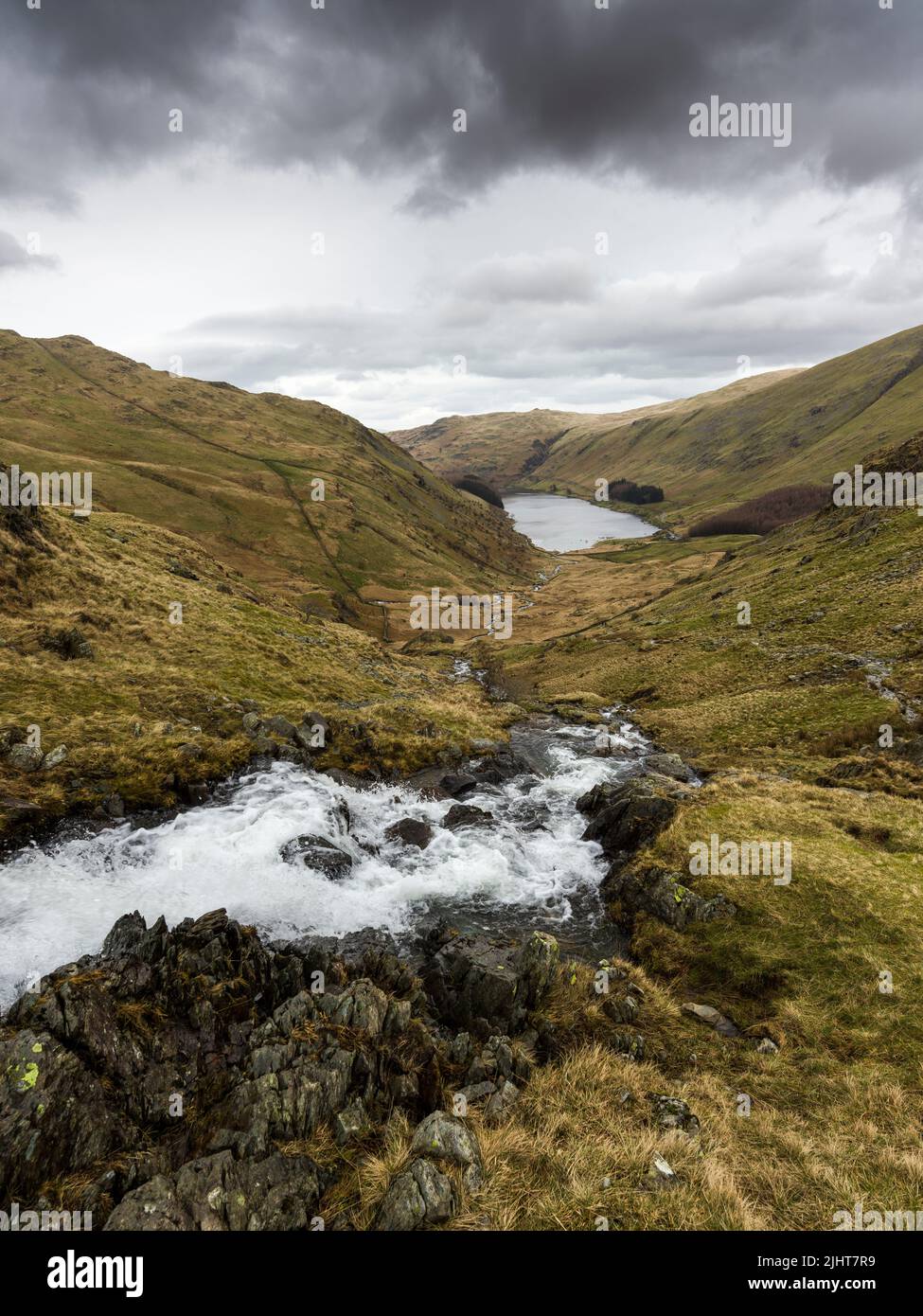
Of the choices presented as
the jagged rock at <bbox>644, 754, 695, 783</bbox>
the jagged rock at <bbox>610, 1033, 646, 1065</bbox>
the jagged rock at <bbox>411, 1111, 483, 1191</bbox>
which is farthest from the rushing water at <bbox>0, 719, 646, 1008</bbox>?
the jagged rock at <bbox>411, 1111, 483, 1191</bbox>

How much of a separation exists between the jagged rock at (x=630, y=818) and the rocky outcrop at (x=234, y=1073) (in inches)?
421

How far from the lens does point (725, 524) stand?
18588 cm

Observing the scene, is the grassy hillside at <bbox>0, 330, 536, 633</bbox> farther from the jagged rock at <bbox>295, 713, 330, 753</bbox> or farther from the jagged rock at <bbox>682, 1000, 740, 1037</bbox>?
the jagged rock at <bbox>682, 1000, 740, 1037</bbox>

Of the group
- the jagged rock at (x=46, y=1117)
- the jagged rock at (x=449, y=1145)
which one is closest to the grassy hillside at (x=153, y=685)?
the jagged rock at (x=46, y=1117)

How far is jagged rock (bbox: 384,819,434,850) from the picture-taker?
2566cm

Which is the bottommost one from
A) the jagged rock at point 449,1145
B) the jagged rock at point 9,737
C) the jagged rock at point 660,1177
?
the jagged rock at point 660,1177

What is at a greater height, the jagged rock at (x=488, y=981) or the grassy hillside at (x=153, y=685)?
the grassy hillside at (x=153, y=685)

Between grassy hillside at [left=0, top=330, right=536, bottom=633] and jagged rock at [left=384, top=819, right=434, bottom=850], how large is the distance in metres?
67.5

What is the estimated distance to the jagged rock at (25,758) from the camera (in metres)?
22.1

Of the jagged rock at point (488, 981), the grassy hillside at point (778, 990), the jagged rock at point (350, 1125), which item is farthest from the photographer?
the jagged rock at point (488, 981)

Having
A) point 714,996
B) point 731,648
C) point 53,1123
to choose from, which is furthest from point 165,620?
point 731,648

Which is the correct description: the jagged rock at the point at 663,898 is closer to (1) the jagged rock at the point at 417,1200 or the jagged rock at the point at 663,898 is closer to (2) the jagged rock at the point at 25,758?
(1) the jagged rock at the point at 417,1200
